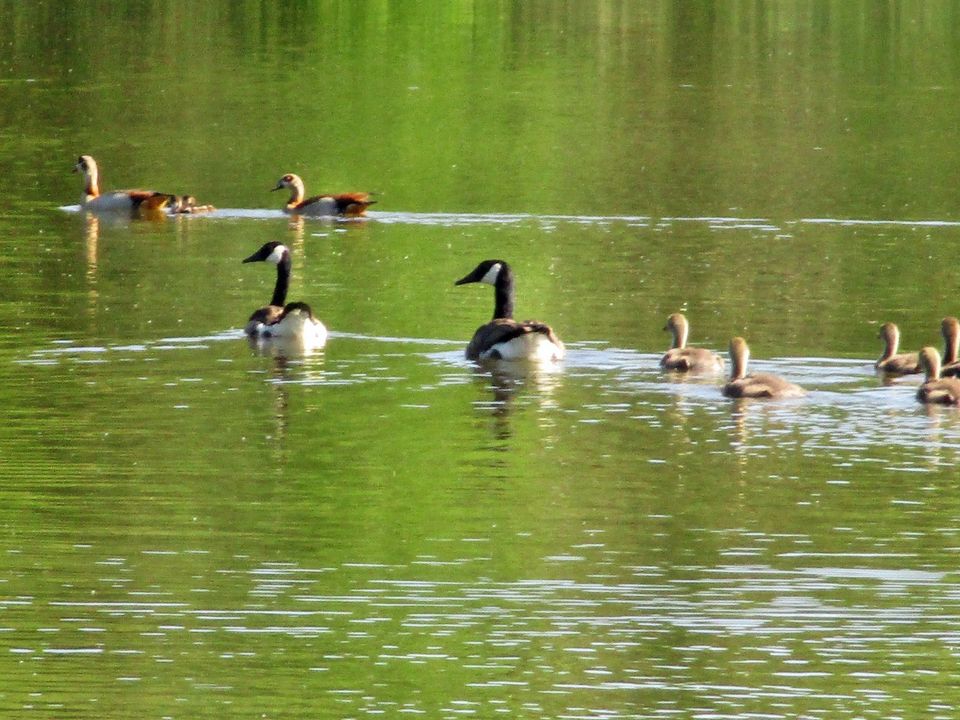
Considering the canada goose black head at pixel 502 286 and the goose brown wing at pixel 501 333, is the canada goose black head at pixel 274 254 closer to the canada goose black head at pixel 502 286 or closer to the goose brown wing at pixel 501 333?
the canada goose black head at pixel 502 286

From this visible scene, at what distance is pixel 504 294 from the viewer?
24.2 meters

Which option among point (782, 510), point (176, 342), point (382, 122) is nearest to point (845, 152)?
point (382, 122)

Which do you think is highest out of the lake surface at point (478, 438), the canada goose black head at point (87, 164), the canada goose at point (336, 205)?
the canada goose black head at point (87, 164)

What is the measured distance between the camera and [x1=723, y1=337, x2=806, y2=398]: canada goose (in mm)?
19516

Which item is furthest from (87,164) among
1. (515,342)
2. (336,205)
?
(515,342)

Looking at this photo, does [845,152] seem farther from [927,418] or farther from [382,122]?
[927,418]

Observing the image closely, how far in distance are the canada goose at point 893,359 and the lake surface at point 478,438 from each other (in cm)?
20

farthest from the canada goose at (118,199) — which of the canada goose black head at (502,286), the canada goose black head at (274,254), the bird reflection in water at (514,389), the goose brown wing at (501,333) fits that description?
the bird reflection in water at (514,389)

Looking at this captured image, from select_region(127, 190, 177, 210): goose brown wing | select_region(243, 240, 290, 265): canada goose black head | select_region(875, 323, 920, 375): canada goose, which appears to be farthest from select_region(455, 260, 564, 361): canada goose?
select_region(127, 190, 177, 210): goose brown wing

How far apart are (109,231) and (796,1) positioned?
173 feet

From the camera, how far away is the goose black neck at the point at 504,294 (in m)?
24.0

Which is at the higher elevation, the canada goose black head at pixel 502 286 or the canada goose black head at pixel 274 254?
the canada goose black head at pixel 274 254

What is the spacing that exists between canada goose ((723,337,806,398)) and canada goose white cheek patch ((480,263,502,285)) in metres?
4.57

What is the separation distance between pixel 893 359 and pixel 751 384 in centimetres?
187
